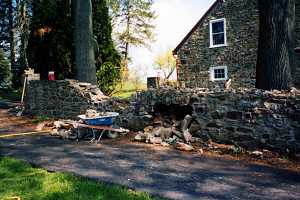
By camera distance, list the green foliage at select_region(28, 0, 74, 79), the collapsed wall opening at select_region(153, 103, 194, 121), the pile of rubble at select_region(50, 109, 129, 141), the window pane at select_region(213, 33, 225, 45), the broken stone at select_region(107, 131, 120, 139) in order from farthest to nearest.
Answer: the window pane at select_region(213, 33, 225, 45)
the green foliage at select_region(28, 0, 74, 79)
the broken stone at select_region(107, 131, 120, 139)
the pile of rubble at select_region(50, 109, 129, 141)
the collapsed wall opening at select_region(153, 103, 194, 121)

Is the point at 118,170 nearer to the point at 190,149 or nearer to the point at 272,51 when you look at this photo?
the point at 190,149

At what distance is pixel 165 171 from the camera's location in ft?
22.0

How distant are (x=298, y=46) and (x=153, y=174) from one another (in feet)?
55.1

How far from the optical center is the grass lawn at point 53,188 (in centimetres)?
517

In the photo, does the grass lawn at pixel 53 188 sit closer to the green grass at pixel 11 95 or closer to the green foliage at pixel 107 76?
the green foliage at pixel 107 76

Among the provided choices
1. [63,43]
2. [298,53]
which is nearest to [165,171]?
[63,43]

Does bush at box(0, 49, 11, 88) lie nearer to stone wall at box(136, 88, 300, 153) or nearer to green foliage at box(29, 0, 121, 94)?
green foliage at box(29, 0, 121, 94)

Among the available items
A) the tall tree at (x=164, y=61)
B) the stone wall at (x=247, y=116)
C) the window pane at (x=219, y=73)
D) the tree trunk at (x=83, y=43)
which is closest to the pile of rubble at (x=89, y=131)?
the stone wall at (x=247, y=116)

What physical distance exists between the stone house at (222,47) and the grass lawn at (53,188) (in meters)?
17.9

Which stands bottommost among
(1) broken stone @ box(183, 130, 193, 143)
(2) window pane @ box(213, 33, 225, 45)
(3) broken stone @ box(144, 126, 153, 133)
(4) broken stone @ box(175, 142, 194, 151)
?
(4) broken stone @ box(175, 142, 194, 151)

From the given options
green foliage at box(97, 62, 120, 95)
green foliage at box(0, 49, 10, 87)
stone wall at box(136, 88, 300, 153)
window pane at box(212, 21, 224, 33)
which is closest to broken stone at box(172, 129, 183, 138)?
stone wall at box(136, 88, 300, 153)

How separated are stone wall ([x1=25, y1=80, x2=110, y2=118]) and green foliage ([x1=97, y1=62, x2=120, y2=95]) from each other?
14.0ft

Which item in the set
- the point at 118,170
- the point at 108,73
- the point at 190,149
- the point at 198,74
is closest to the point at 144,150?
the point at 190,149

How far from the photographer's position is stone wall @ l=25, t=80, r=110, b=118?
1277 cm
